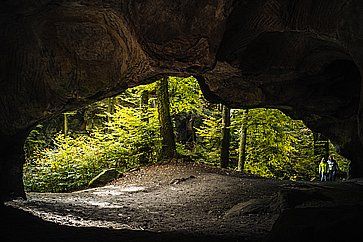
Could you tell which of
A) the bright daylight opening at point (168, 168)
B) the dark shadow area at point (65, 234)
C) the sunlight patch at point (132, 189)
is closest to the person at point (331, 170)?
the bright daylight opening at point (168, 168)

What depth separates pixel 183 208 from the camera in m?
9.15

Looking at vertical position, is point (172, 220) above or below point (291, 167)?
above

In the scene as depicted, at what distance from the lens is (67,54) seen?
740cm

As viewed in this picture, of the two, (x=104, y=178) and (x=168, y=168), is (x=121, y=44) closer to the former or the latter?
(x=168, y=168)

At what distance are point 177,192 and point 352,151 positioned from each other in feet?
19.6

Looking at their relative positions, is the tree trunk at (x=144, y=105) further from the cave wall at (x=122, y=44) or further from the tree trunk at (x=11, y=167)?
the tree trunk at (x=11, y=167)

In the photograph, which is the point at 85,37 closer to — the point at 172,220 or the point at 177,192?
the point at 172,220

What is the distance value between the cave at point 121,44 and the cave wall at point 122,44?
0.7 inches

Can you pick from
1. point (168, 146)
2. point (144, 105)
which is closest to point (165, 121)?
point (168, 146)

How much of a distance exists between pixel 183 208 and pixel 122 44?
14.1 ft

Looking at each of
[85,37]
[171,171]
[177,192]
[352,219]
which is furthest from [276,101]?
[352,219]

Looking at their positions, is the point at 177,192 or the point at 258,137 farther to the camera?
the point at 258,137

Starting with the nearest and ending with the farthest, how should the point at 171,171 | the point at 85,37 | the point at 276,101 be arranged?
1. the point at 85,37
2. the point at 276,101
3. the point at 171,171

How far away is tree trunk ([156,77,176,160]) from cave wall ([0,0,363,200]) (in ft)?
21.4
